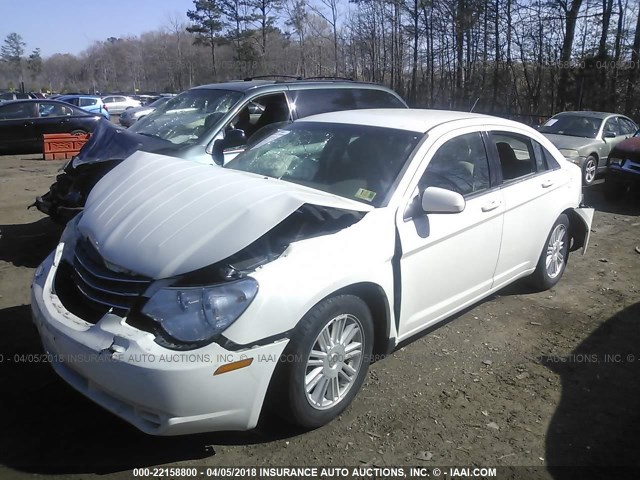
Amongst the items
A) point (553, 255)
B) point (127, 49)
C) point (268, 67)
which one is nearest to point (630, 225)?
point (553, 255)

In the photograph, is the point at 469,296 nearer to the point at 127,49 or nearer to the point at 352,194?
the point at 352,194

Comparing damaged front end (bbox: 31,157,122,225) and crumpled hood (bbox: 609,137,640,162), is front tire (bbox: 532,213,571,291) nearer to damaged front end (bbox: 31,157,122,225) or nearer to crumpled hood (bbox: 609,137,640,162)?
damaged front end (bbox: 31,157,122,225)

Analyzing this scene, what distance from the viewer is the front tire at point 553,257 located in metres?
4.92

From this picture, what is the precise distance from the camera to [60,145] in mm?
14062

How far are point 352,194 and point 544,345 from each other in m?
1.99

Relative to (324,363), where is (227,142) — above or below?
above

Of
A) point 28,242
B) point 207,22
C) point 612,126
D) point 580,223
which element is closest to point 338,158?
point 580,223

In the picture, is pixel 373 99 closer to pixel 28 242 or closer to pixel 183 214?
pixel 28 242

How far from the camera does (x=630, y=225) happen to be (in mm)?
8062

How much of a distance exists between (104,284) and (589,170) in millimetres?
10871

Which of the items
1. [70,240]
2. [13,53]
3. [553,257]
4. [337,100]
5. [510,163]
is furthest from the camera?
[13,53]

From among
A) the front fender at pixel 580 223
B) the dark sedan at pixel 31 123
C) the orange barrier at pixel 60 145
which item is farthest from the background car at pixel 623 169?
the orange barrier at pixel 60 145

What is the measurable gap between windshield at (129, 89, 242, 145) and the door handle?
3378 mm

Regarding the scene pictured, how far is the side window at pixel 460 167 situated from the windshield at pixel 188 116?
10.3 feet
